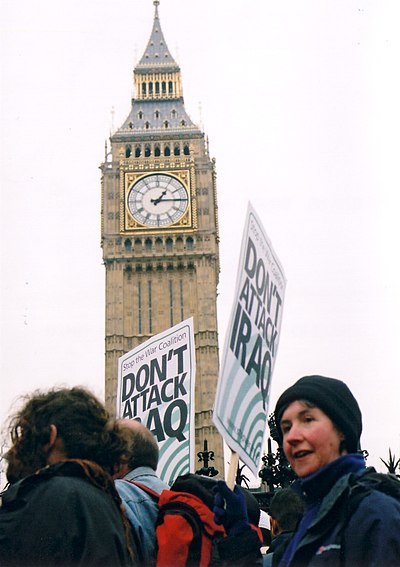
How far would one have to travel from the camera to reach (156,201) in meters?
47.1

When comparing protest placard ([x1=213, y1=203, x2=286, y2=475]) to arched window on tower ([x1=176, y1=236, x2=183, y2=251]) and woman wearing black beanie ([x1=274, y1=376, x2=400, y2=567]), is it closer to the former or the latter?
woman wearing black beanie ([x1=274, y1=376, x2=400, y2=567])

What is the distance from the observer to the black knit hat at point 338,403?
9.84 ft

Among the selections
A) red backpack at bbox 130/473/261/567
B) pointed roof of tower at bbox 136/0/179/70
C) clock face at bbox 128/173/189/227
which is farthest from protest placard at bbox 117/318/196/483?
pointed roof of tower at bbox 136/0/179/70

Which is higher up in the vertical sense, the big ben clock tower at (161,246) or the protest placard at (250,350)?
the big ben clock tower at (161,246)

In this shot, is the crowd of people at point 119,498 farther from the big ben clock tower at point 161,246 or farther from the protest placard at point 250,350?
the big ben clock tower at point 161,246

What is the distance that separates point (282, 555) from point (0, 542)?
3.11 feet

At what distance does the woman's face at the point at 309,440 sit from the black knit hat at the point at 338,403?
0.02 m

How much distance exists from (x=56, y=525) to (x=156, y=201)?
4465 cm

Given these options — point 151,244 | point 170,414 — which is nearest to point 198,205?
point 151,244

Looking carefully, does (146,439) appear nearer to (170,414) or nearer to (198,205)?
(170,414)

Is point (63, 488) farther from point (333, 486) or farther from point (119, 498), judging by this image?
point (333, 486)

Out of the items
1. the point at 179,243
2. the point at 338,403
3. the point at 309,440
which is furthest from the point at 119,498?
the point at 179,243

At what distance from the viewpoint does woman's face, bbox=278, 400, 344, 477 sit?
298cm

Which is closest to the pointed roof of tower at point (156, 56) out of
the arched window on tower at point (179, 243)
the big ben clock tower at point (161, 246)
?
the big ben clock tower at point (161, 246)
